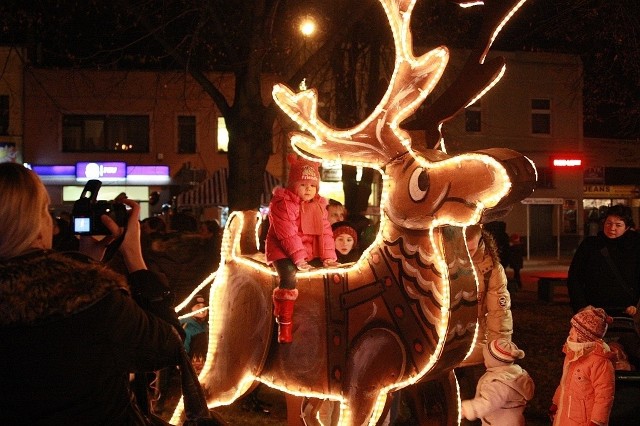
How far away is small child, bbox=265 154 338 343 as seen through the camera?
438 centimetres

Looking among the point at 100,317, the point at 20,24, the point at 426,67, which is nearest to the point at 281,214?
the point at 426,67

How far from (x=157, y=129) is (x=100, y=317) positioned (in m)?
24.0

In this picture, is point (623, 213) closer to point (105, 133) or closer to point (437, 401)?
point (437, 401)

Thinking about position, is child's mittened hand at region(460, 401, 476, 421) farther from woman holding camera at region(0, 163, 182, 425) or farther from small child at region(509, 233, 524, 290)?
small child at region(509, 233, 524, 290)

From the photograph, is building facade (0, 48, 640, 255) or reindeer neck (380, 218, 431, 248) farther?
building facade (0, 48, 640, 255)

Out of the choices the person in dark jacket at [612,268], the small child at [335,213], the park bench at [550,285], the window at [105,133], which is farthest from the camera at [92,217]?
the window at [105,133]

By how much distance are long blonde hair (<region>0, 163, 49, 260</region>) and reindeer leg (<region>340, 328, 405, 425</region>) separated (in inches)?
85.7

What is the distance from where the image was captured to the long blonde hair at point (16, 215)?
2367 millimetres

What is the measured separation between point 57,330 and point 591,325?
13.0ft

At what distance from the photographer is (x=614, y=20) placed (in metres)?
10.3

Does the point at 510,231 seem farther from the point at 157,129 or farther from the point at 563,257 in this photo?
the point at 157,129

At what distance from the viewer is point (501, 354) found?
204 inches

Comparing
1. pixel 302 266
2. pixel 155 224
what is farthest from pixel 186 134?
pixel 302 266

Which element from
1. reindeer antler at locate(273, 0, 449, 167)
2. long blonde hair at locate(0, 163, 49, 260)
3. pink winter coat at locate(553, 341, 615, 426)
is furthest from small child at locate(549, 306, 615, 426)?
long blonde hair at locate(0, 163, 49, 260)
